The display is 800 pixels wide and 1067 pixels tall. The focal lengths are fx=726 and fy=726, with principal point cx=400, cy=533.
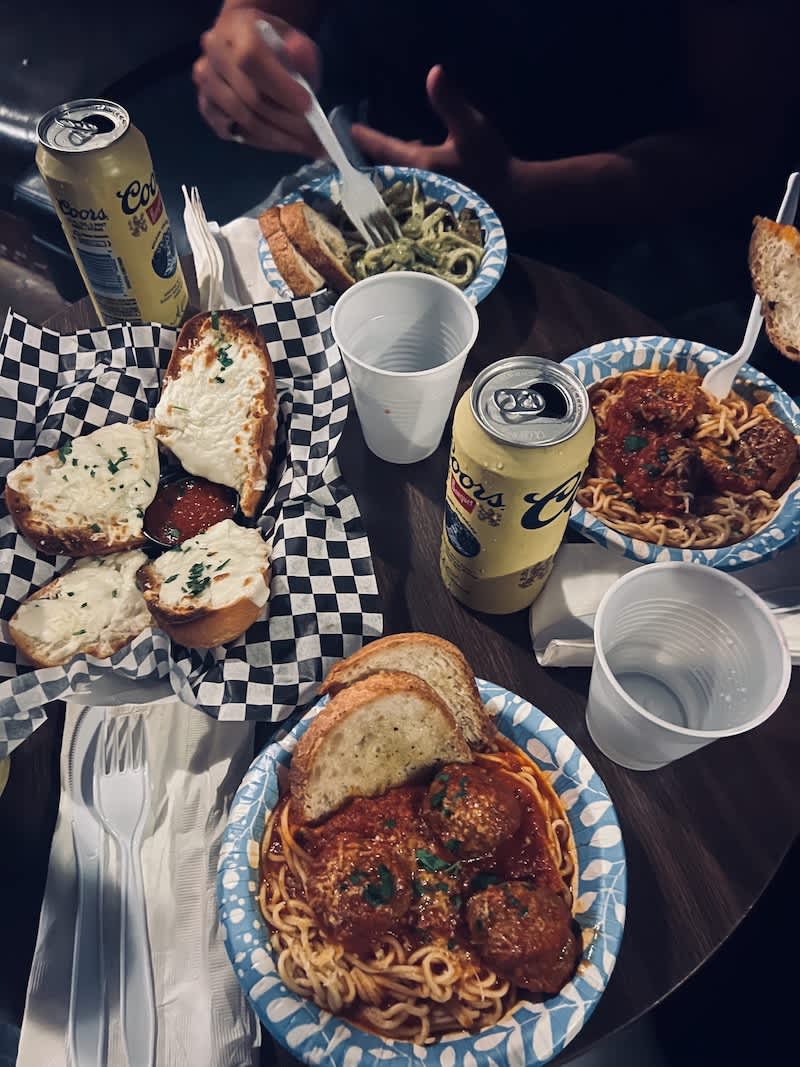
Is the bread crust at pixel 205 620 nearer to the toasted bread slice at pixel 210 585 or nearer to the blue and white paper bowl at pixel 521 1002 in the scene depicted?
the toasted bread slice at pixel 210 585

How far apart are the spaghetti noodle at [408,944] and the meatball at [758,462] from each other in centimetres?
77

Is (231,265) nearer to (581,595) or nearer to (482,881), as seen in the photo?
(581,595)

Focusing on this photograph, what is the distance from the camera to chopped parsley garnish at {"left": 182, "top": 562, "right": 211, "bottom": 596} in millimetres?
1354

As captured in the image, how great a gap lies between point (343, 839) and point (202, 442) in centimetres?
88

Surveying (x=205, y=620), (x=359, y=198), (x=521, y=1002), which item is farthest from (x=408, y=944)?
(x=359, y=198)

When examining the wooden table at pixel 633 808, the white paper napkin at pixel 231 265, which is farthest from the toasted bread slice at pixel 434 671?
the white paper napkin at pixel 231 265

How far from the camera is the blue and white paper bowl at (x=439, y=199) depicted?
183cm

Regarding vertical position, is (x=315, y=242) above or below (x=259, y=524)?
above

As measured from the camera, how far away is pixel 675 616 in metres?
1.26

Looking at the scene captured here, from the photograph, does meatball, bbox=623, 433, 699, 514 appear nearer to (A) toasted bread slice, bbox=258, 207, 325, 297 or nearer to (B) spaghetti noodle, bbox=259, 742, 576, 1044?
(B) spaghetti noodle, bbox=259, 742, 576, 1044

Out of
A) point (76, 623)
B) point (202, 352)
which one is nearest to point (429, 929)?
point (76, 623)

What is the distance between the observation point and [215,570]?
1.39m

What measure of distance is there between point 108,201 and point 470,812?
1.36 m

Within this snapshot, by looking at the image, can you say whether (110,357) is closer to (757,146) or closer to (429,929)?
(429,929)
